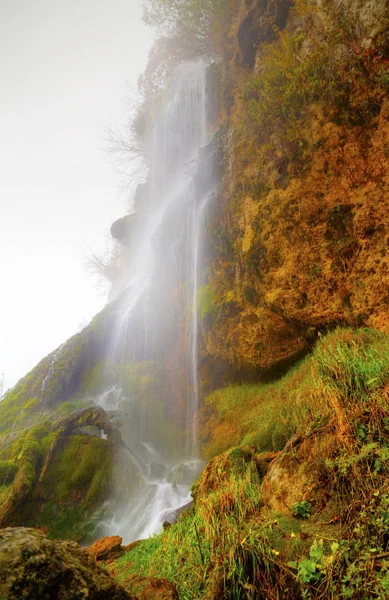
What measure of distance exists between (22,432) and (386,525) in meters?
12.3

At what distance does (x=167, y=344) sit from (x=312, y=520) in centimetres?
1129

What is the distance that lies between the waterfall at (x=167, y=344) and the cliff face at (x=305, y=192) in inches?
92.6

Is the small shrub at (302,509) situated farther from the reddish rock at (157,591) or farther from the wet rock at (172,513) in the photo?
the wet rock at (172,513)

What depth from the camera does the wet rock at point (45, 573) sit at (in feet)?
4.92

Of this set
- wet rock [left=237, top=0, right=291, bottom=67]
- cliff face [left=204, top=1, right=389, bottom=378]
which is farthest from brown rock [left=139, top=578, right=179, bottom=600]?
wet rock [left=237, top=0, right=291, bottom=67]

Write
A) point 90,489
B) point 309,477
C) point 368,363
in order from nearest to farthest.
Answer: point 309,477
point 368,363
point 90,489

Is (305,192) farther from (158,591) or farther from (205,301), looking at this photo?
(158,591)

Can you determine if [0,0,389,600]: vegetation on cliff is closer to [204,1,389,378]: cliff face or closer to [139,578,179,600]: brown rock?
[204,1,389,378]: cliff face

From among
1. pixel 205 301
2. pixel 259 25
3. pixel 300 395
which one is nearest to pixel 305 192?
pixel 205 301

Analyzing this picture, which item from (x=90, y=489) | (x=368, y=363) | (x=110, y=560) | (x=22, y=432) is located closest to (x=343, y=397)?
(x=368, y=363)

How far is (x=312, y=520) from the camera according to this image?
256 cm

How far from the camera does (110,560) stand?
4.32 meters

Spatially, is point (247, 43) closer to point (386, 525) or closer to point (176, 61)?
point (176, 61)

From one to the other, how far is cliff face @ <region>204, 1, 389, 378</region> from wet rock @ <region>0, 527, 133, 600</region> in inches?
237
